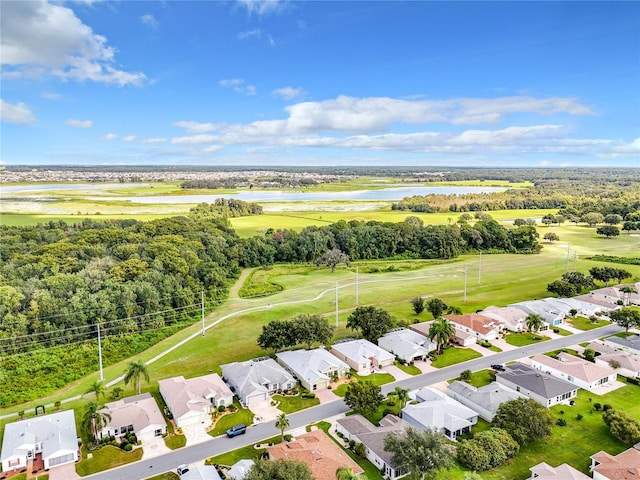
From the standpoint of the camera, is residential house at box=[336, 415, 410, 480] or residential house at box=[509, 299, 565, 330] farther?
residential house at box=[509, 299, 565, 330]

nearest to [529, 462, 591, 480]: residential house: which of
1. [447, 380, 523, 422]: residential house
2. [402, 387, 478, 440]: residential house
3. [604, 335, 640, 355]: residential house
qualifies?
[402, 387, 478, 440]: residential house

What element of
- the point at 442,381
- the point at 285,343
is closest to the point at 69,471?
the point at 285,343

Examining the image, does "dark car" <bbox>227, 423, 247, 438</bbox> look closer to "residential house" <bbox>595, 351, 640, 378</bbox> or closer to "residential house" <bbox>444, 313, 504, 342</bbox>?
"residential house" <bbox>444, 313, 504, 342</bbox>

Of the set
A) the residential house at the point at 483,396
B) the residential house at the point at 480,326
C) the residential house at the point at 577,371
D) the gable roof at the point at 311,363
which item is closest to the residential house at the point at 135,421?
the gable roof at the point at 311,363

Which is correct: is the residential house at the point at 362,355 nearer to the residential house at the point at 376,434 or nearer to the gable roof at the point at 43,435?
the residential house at the point at 376,434

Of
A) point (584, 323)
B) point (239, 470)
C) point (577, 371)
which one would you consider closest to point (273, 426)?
point (239, 470)

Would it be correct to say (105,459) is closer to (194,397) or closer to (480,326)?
(194,397)
